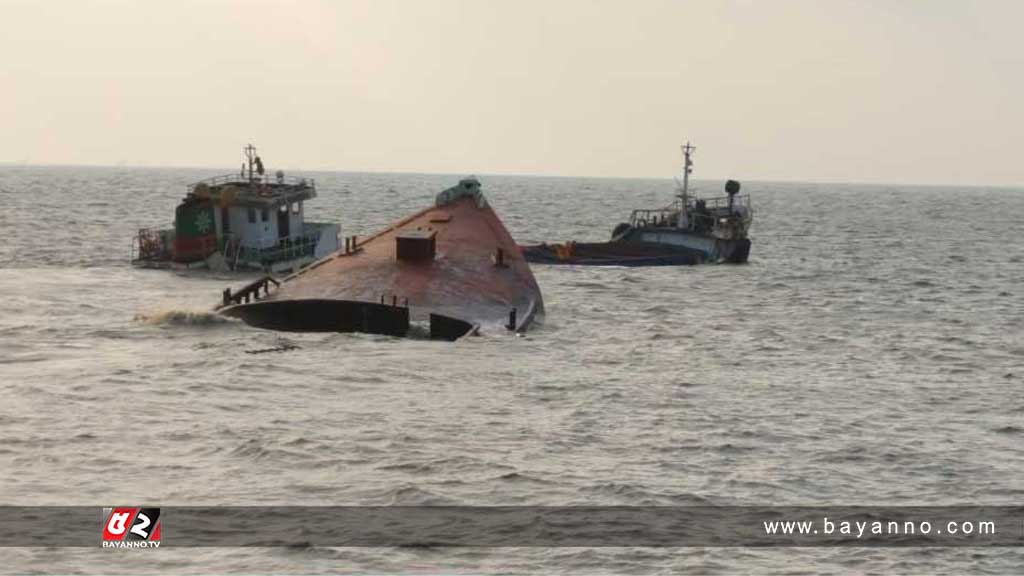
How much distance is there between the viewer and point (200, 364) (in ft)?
133

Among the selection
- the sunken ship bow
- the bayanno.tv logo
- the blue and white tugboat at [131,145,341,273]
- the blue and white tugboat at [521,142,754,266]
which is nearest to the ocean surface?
the bayanno.tv logo

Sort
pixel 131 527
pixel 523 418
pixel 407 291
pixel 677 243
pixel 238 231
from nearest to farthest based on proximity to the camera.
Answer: pixel 131 527 < pixel 523 418 < pixel 407 291 < pixel 238 231 < pixel 677 243

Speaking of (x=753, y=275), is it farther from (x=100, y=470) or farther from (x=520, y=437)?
(x=100, y=470)

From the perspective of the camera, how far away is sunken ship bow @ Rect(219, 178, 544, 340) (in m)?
46.0

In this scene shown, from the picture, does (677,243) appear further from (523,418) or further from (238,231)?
(523,418)

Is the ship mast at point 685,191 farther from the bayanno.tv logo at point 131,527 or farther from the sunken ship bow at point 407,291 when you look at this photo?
the bayanno.tv logo at point 131,527

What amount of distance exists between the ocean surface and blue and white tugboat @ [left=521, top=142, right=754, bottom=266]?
24.2 m

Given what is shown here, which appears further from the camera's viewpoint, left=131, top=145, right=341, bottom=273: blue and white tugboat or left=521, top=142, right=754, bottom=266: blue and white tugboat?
left=521, top=142, right=754, bottom=266: blue and white tugboat

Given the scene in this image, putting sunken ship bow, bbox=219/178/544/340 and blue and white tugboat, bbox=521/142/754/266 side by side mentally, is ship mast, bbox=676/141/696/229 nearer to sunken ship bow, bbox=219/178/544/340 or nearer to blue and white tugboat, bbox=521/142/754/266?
blue and white tugboat, bbox=521/142/754/266

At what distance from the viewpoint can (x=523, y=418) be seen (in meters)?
33.8

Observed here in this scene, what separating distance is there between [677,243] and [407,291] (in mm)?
44411

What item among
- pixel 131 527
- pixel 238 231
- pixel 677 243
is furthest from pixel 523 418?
pixel 677 243

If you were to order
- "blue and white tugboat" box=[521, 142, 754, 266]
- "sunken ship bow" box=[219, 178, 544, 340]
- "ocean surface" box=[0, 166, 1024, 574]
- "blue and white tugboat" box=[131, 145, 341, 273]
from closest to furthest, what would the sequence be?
"ocean surface" box=[0, 166, 1024, 574]
"sunken ship bow" box=[219, 178, 544, 340]
"blue and white tugboat" box=[131, 145, 341, 273]
"blue and white tugboat" box=[521, 142, 754, 266]

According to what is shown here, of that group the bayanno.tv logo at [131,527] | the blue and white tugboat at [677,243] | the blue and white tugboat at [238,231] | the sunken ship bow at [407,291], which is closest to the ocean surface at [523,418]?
the bayanno.tv logo at [131,527]
